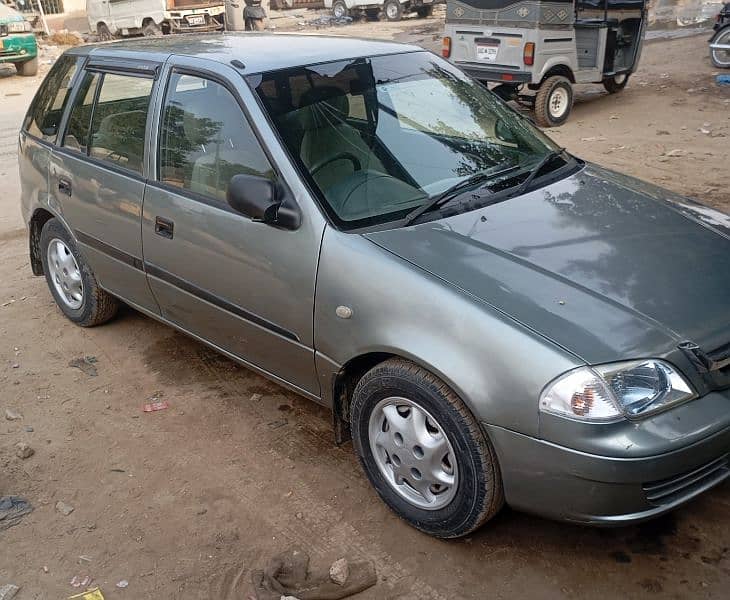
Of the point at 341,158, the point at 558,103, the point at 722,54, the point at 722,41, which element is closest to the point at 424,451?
the point at 341,158

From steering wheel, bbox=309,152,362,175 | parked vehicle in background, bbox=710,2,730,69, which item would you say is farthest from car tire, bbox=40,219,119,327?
parked vehicle in background, bbox=710,2,730,69

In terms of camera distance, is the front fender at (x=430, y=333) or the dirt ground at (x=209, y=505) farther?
the dirt ground at (x=209, y=505)

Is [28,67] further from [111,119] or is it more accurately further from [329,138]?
[329,138]

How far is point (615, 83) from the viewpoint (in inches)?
458

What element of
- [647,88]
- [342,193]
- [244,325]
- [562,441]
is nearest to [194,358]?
[244,325]

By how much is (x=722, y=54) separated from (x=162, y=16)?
14.9 metres

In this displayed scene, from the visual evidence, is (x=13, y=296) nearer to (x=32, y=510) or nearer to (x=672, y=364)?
(x=32, y=510)

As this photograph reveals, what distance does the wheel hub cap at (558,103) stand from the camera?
10.3 m

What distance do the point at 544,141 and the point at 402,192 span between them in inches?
43.8

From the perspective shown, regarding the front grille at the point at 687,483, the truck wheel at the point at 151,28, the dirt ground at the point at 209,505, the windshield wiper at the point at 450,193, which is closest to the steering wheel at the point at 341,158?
the windshield wiper at the point at 450,193

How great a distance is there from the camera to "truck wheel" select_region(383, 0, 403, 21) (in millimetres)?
26734

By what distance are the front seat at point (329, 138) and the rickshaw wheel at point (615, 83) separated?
9.14m

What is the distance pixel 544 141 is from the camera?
395cm

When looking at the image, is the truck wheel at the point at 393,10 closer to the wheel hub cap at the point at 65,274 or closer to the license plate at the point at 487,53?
the license plate at the point at 487,53
